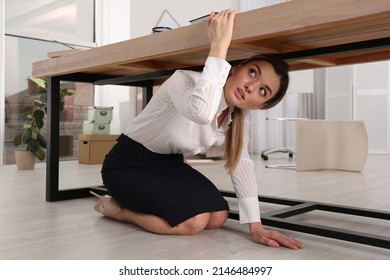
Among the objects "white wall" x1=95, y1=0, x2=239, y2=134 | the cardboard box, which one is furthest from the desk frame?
"white wall" x1=95, y1=0, x2=239, y2=134

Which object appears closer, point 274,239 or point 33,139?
point 274,239

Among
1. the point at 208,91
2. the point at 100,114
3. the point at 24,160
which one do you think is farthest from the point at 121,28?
the point at 208,91

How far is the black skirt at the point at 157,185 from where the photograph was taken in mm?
1328

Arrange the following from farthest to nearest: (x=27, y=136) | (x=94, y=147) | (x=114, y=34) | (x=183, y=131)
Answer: (x=114, y=34), (x=94, y=147), (x=27, y=136), (x=183, y=131)

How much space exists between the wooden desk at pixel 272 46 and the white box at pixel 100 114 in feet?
6.39

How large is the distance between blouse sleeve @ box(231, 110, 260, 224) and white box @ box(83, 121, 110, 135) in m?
2.76

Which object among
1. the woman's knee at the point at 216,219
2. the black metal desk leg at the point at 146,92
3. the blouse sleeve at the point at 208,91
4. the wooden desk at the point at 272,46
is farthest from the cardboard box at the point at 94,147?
the blouse sleeve at the point at 208,91

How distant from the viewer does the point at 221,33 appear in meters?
1.07

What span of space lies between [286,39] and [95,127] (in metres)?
2.94

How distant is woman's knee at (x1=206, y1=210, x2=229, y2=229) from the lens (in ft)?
4.54

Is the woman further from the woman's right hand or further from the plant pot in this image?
the plant pot

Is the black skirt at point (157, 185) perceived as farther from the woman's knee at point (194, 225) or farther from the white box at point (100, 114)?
the white box at point (100, 114)

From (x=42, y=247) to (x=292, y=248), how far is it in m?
0.66

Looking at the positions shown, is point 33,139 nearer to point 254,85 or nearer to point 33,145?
point 33,145
